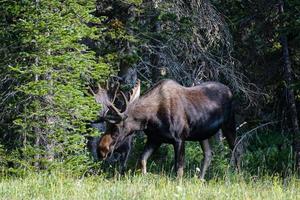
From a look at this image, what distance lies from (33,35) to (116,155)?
5487mm

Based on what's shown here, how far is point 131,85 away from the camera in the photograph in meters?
15.1

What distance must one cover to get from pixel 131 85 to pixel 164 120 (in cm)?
268

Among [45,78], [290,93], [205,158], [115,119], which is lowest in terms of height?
[205,158]

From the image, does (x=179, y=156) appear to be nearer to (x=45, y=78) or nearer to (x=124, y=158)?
(x=124, y=158)

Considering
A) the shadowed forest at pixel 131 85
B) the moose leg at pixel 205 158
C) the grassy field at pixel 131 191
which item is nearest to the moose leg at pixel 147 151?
the shadowed forest at pixel 131 85

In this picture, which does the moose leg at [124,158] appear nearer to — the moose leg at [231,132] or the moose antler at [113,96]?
the moose antler at [113,96]

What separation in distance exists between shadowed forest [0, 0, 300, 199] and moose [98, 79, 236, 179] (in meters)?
0.12

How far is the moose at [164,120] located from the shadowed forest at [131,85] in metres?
0.12

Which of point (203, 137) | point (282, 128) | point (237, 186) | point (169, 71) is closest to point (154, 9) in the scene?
point (169, 71)

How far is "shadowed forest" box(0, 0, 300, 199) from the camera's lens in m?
10.2

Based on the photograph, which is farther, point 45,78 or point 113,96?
point 113,96

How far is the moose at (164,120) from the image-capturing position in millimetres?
12469

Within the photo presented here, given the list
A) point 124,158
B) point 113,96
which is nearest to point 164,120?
point 124,158

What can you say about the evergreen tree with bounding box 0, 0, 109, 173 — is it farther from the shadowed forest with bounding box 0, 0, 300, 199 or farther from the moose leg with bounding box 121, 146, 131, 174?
the moose leg with bounding box 121, 146, 131, 174
